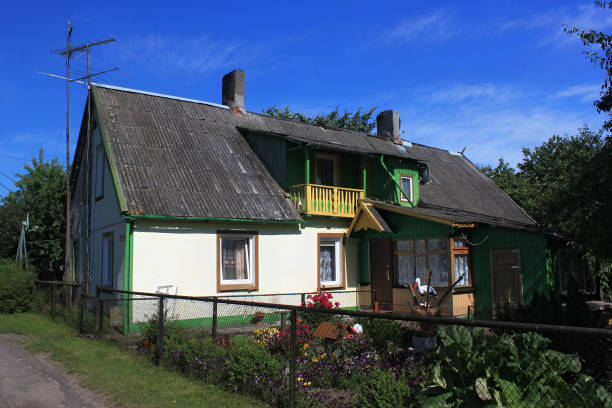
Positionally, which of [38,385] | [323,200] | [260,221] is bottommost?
[38,385]

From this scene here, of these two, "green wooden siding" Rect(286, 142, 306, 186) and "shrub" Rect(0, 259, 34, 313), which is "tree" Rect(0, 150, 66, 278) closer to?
"shrub" Rect(0, 259, 34, 313)

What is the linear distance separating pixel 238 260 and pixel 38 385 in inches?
299

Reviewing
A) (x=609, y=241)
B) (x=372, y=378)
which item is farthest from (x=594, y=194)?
(x=372, y=378)

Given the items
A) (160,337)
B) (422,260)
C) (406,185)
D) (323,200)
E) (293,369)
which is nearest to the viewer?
(293,369)

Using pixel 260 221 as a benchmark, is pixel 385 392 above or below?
below

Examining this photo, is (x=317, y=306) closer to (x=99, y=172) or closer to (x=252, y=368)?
(x=252, y=368)

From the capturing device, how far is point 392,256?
1633 centimetres

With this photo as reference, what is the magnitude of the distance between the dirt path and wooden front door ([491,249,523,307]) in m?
11.3

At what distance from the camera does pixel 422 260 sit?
15445 mm

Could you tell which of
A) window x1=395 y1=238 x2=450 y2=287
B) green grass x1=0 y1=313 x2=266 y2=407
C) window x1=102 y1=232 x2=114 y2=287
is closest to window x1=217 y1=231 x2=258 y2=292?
window x1=102 y1=232 x2=114 y2=287

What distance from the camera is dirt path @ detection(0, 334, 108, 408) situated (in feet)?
21.9

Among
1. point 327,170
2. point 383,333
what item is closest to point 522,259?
point 327,170

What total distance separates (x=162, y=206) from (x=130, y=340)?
3858 millimetres

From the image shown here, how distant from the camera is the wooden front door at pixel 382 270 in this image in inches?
643
